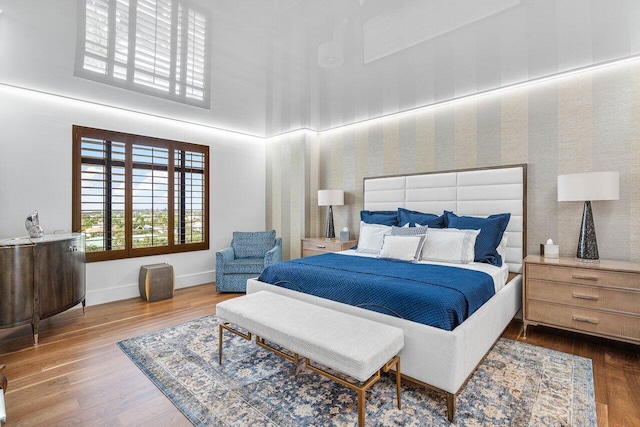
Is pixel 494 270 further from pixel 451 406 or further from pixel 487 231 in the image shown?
pixel 451 406

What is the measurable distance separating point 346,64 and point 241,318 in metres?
2.41

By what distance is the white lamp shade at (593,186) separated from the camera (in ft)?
8.68

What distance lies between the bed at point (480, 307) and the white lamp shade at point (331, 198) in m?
0.37

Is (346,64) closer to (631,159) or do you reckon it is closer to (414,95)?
(414,95)

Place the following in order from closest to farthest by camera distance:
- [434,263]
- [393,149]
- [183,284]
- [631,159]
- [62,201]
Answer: [631,159] < [434,263] < [62,201] < [393,149] < [183,284]

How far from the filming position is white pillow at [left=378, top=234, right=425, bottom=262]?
3166 mm

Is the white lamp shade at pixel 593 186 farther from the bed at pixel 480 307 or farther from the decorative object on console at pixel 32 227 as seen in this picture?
the decorative object on console at pixel 32 227

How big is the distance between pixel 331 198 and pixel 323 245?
2.40ft

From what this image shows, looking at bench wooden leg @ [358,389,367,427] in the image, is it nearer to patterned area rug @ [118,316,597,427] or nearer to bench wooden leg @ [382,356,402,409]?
patterned area rug @ [118,316,597,427]

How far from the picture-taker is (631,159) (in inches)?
112

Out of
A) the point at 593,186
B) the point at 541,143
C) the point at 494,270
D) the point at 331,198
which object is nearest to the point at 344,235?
the point at 331,198

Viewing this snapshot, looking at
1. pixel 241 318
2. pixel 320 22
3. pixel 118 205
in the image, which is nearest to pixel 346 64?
pixel 320 22

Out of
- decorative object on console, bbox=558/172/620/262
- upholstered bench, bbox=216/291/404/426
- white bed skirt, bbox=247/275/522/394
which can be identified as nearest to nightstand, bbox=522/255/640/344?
decorative object on console, bbox=558/172/620/262

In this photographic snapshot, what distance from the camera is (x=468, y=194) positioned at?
3.72m
